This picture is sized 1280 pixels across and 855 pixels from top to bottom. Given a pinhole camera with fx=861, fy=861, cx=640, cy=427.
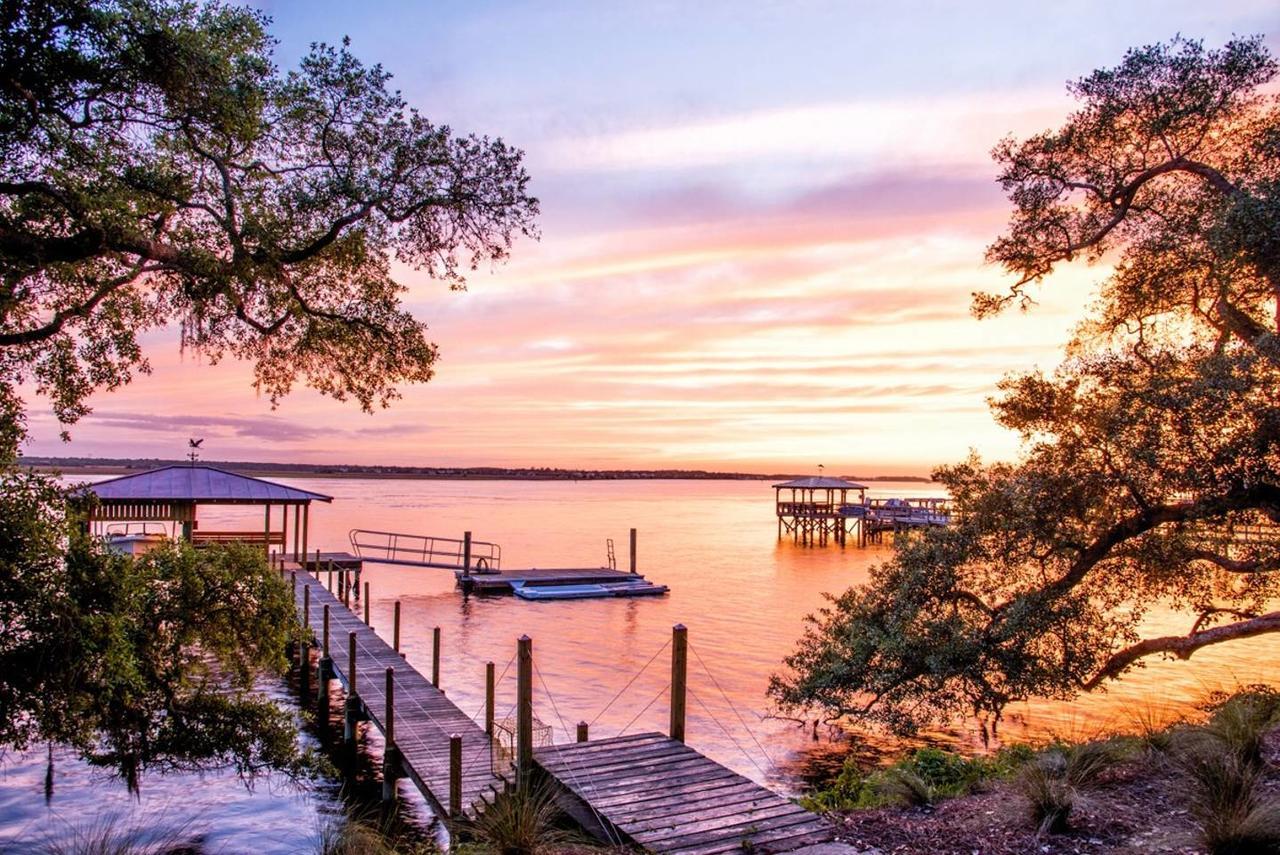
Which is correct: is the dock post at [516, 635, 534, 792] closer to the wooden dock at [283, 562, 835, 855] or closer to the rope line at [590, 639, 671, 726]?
the wooden dock at [283, 562, 835, 855]

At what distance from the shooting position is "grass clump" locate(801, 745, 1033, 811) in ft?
26.9

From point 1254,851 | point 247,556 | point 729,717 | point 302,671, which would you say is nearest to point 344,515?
point 302,671

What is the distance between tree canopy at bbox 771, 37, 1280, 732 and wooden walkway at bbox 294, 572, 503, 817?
4.96 meters

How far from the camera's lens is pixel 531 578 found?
3941 centimetres

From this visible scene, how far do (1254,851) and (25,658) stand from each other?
9.84m

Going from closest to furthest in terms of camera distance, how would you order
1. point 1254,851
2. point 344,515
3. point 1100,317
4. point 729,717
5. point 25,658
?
point 1254,851 < point 25,658 < point 1100,317 < point 729,717 < point 344,515

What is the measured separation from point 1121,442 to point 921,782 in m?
4.74

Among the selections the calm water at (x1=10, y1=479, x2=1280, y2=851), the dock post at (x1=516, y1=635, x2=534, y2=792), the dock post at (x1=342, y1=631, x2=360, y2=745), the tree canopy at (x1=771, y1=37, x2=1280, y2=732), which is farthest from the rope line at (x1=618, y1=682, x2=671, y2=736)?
the dock post at (x1=516, y1=635, x2=534, y2=792)

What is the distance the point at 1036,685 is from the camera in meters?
11.0

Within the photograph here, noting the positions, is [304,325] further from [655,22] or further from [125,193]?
[655,22]

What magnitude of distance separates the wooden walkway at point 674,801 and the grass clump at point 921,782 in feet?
4.17

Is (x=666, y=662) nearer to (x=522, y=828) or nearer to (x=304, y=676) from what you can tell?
(x=304, y=676)

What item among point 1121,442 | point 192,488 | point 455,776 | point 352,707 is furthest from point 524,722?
point 192,488

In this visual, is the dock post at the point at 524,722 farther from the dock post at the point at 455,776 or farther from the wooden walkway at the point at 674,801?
the dock post at the point at 455,776
